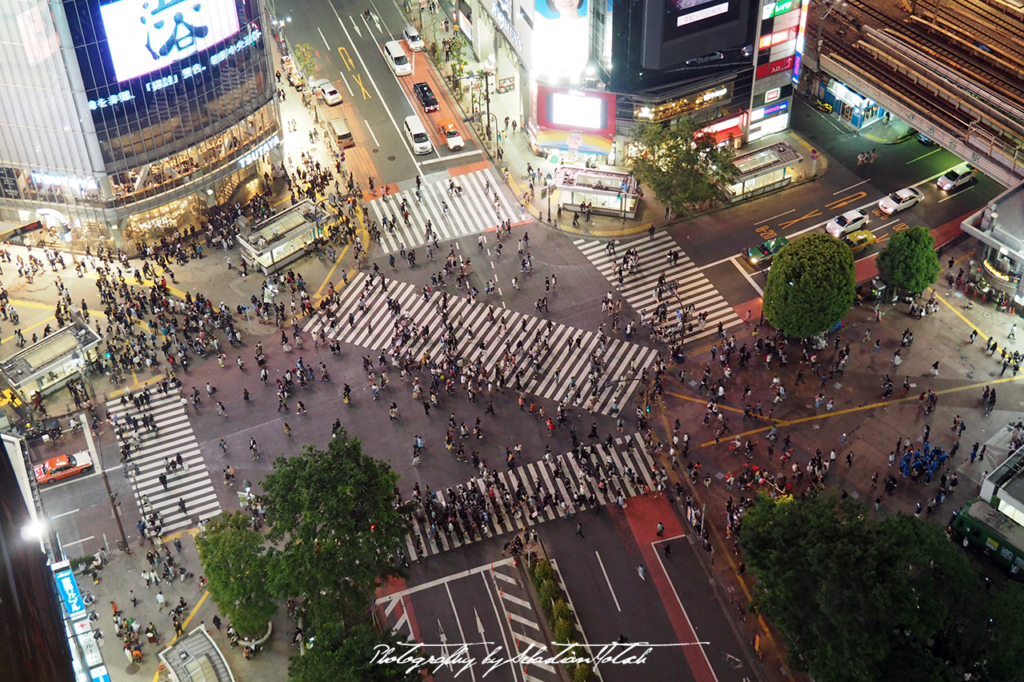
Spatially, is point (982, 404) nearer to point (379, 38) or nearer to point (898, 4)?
point (898, 4)

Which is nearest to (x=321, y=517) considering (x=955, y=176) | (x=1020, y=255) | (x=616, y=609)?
(x=616, y=609)

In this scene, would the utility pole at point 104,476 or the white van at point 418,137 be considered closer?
the utility pole at point 104,476

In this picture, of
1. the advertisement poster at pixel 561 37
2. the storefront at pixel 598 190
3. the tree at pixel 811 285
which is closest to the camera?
the tree at pixel 811 285

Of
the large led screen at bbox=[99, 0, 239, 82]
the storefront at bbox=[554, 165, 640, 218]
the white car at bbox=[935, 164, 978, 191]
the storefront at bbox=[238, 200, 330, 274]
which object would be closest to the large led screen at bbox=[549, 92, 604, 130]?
the storefront at bbox=[554, 165, 640, 218]

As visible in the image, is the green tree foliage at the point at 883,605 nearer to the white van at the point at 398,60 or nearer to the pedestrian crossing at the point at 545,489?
the pedestrian crossing at the point at 545,489

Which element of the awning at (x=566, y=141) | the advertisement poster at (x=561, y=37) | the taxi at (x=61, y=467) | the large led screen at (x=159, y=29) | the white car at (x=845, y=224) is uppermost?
the large led screen at (x=159, y=29)

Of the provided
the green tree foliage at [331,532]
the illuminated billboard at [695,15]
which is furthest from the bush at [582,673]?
the illuminated billboard at [695,15]

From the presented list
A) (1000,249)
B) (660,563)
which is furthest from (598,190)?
(660,563)
